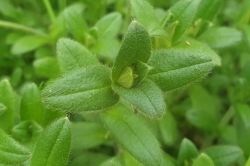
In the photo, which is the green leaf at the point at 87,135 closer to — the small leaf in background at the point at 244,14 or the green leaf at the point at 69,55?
the green leaf at the point at 69,55

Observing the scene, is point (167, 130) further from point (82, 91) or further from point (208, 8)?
point (82, 91)

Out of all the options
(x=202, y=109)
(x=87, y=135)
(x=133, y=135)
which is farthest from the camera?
(x=202, y=109)

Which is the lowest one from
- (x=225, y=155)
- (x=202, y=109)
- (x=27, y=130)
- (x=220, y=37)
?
(x=202, y=109)

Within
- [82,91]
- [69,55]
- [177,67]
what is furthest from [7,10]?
[177,67]

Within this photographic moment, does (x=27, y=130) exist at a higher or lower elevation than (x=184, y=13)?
lower

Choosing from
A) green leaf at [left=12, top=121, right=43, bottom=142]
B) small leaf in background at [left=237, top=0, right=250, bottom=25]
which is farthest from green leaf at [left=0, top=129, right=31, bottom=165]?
small leaf in background at [left=237, top=0, right=250, bottom=25]

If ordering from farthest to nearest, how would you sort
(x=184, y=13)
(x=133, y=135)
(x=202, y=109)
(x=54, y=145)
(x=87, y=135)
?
(x=202, y=109) < (x=87, y=135) < (x=184, y=13) < (x=133, y=135) < (x=54, y=145)
